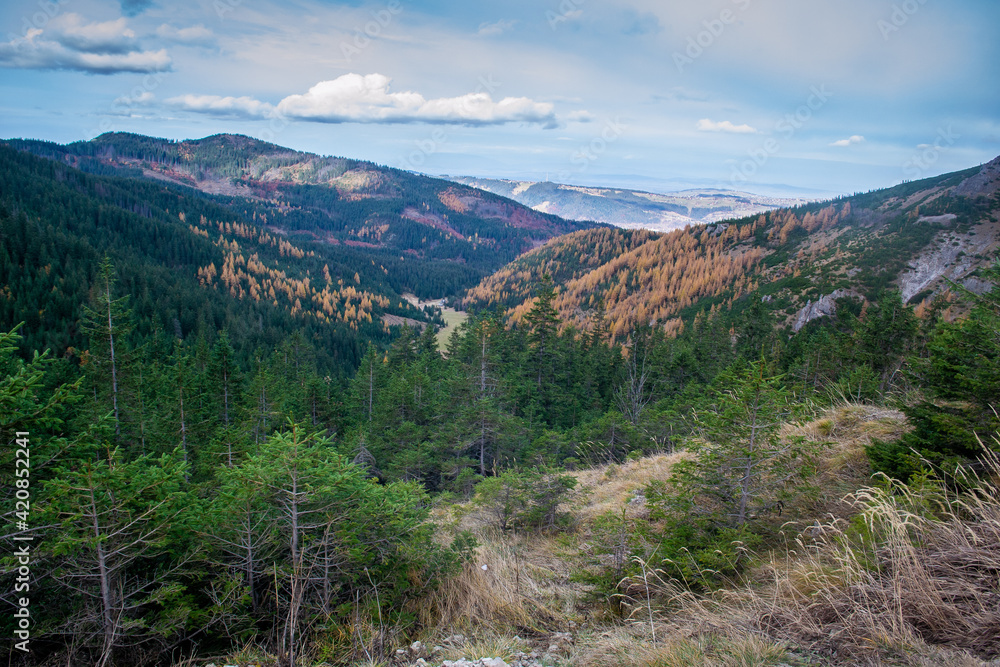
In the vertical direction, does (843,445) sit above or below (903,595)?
below

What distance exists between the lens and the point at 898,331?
97.9 ft

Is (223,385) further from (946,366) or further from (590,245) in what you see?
(590,245)

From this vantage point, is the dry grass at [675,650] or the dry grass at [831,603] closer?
the dry grass at [831,603]

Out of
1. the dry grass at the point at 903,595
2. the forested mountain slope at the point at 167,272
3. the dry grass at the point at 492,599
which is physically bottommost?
the forested mountain slope at the point at 167,272

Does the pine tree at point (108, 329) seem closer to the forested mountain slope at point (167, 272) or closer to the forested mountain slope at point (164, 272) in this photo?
the forested mountain slope at point (164, 272)

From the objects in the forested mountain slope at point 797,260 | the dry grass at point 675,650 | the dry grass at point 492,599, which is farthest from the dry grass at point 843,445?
the forested mountain slope at point 797,260

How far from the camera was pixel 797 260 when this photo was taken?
107 meters

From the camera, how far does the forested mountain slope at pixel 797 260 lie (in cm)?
7688

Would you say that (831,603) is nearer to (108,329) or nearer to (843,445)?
(843,445)

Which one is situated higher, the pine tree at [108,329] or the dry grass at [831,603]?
the dry grass at [831,603]

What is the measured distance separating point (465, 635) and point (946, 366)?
258 inches

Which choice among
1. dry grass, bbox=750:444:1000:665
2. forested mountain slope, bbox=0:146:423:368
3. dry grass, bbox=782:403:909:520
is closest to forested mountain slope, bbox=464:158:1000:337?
dry grass, bbox=782:403:909:520

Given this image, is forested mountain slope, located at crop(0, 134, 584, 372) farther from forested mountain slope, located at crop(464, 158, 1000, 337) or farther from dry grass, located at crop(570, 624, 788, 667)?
dry grass, located at crop(570, 624, 788, 667)

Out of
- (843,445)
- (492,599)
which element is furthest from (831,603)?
(843,445)
